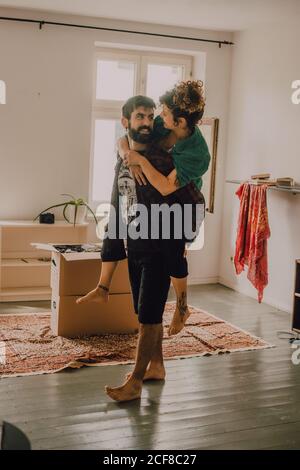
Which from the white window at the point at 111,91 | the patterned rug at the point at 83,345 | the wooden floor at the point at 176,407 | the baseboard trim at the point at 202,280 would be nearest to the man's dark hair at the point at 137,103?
the wooden floor at the point at 176,407

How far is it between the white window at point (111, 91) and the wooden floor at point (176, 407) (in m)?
2.71

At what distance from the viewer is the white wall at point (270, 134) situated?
528 centimetres

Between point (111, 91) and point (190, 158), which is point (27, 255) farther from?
point (190, 158)

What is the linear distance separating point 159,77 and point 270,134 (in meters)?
1.42

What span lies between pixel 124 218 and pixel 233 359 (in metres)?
1.39

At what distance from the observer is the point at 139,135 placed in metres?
3.05

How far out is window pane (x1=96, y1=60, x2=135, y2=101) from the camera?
6.11 m

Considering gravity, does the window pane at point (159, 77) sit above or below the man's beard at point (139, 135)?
above

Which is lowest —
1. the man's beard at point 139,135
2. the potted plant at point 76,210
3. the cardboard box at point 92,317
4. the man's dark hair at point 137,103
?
the cardboard box at point 92,317

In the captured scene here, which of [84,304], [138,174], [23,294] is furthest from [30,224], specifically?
[138,174]

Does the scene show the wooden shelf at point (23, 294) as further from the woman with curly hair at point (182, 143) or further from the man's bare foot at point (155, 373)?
the woman with curly hair at point (182, 143)

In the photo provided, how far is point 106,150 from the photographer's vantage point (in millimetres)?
6207

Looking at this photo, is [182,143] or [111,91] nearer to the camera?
[182,143]
